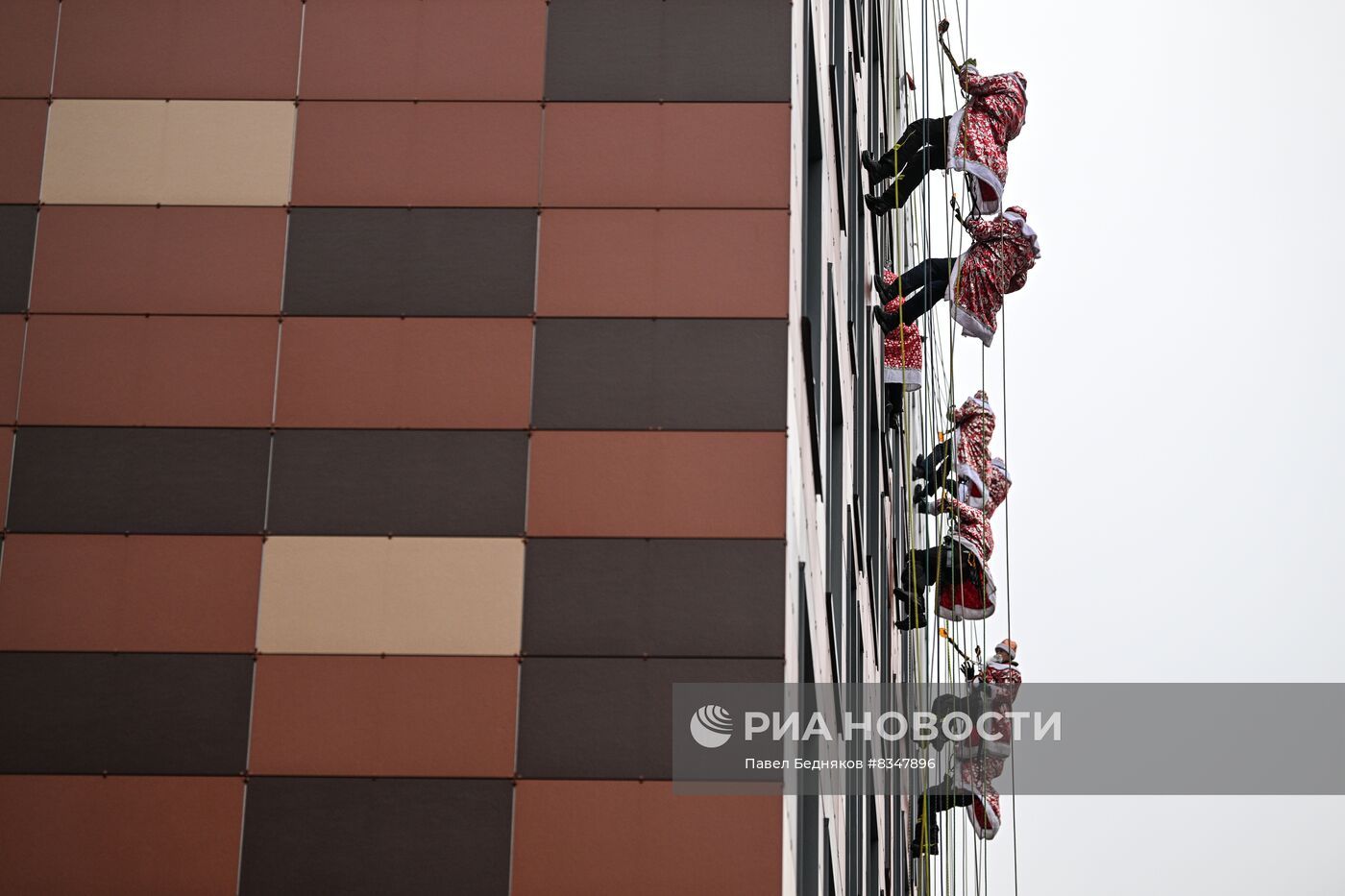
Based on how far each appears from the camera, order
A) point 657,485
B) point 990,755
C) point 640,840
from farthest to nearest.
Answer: point 990,755, point 657,485, point 640,840

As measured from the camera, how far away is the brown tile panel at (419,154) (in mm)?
12148

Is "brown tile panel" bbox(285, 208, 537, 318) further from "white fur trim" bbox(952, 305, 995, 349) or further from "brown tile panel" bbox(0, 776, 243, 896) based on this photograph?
"white fur trim" bbox(952, 305, 995, 349)

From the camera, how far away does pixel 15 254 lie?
40.2ft

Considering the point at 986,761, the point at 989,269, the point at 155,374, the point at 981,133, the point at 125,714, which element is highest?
the point at 981,133

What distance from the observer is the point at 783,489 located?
11391mm

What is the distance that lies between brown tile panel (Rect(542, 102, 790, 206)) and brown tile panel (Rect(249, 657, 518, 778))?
9.62ft

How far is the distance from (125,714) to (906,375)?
1632cm

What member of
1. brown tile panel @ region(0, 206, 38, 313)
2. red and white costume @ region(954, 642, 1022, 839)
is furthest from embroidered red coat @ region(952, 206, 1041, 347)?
brown tile panel @ region(0, 206, 38, 313)

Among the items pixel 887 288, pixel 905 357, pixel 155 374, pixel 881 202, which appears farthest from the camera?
pixel 905 357

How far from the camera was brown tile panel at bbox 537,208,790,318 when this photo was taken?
11719 mm

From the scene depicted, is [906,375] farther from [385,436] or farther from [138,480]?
[138,480]

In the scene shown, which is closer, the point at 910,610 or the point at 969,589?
the point at 969,589

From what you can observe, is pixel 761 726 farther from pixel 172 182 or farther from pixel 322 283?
pixel 172 182

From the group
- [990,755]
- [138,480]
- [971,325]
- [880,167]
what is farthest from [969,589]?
[138,480]
